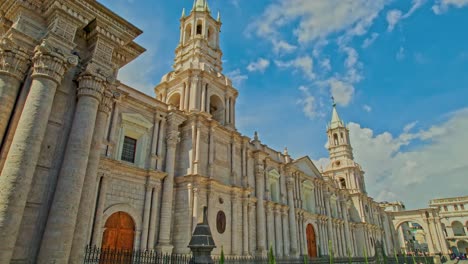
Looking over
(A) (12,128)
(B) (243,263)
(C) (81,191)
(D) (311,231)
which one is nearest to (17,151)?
(A) (12,128)

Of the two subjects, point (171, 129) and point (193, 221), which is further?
point (171, 129)

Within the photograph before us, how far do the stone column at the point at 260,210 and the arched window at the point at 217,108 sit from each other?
15.4 ft

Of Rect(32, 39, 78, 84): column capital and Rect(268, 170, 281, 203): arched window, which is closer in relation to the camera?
Rect(32, 39, 78, 84): column capital

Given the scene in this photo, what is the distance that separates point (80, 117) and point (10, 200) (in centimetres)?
236

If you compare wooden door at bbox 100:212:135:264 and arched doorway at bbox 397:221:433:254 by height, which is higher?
arched doorway at bbox 397:221:433:254

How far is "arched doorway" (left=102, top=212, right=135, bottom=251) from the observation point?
13141mm

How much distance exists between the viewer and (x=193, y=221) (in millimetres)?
15734

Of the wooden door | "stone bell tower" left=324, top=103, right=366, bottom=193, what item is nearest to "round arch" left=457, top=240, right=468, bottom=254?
"stone bell tower" left=324, top=103, right=366, bottom=193

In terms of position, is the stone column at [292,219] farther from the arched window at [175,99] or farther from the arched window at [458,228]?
the arched window at [458,228]

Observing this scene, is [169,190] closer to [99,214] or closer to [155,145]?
[155,145]

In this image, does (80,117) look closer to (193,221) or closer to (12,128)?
(12,128)

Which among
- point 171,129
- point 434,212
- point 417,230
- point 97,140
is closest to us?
point 97,140

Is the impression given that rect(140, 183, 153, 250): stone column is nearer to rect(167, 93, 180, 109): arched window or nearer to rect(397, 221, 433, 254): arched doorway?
rect(167, 93, 180, 109): arched window

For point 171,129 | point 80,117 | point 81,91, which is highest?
point 171,129
